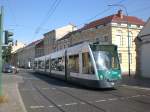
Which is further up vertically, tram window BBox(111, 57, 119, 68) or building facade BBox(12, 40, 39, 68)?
building facade BBox(12, 40, 39, 68)

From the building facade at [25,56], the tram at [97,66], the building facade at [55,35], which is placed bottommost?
the tram at [97,66]

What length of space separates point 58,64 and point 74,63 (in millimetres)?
8032

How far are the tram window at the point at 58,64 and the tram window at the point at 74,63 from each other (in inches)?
130

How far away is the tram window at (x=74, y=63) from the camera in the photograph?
25353 mm

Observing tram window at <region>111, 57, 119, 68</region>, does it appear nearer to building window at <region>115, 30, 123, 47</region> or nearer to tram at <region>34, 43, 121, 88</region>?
tram at <region>34, 43, 121, 88</region>

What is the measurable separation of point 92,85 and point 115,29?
128ft

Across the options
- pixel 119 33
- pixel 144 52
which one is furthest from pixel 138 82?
pixel 119 33

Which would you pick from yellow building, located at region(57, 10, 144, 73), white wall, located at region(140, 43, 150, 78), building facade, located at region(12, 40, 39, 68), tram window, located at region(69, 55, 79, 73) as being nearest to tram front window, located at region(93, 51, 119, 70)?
tram window, located at region(69, 55, 79, 73)

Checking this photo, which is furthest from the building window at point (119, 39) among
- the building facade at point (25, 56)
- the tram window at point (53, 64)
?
the building facade at point (25, 56)

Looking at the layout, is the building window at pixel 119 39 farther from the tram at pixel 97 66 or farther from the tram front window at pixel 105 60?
the tram front window at pixel 105 60

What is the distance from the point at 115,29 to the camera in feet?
198

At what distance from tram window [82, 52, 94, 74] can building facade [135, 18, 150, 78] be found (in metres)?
12.6

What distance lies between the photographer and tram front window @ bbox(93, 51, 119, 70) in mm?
22000

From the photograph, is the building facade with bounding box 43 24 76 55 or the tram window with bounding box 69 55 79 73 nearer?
the tram window with bounding box 69 55 79 73
